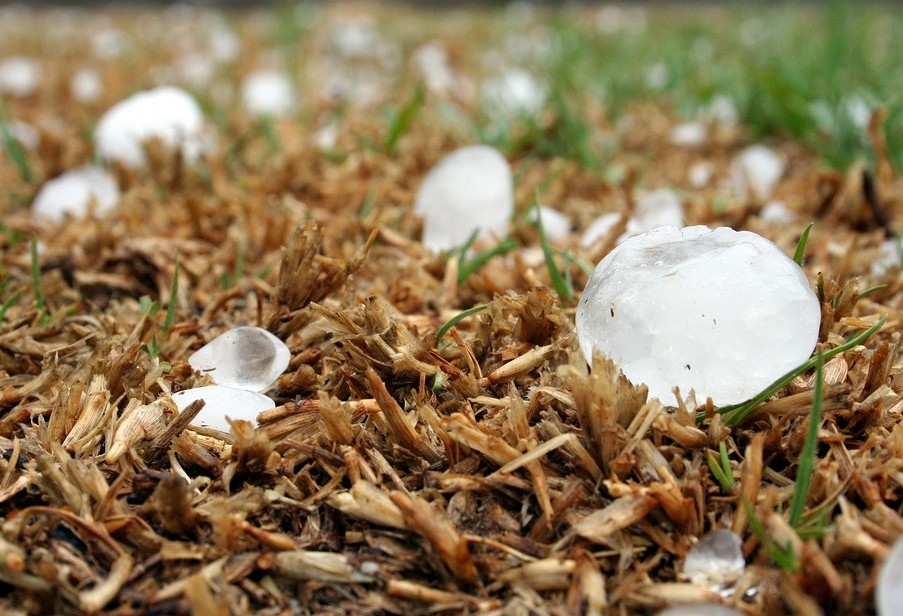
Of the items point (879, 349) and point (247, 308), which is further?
point (247, 308)

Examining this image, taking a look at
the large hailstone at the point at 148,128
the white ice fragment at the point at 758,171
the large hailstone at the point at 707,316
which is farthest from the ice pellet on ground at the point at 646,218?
the large hailstone at the point at 148,128

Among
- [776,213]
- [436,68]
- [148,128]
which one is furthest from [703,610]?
[436,68]

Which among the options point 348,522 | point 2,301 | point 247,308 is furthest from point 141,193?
point 348,522

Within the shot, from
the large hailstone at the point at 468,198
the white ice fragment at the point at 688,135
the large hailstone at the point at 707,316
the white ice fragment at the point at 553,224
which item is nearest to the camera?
the large hailstone at the point at 707,316

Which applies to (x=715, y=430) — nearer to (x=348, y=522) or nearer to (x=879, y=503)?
(x=879, y=503)

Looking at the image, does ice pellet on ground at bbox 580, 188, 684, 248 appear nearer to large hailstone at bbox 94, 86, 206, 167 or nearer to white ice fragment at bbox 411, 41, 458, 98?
large hailstone at bbox 94, 86, 206, 167

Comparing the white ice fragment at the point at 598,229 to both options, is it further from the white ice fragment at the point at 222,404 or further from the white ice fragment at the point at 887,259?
the white ice fragment at the point at 222,404
